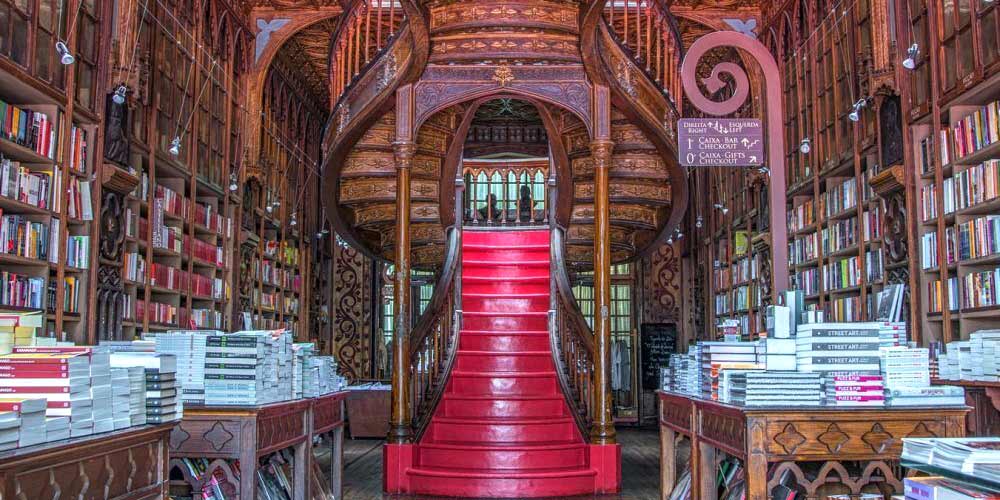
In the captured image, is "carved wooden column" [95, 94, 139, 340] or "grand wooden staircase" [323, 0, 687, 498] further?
"grand wooden staircase" [323, 0, 687, 498]

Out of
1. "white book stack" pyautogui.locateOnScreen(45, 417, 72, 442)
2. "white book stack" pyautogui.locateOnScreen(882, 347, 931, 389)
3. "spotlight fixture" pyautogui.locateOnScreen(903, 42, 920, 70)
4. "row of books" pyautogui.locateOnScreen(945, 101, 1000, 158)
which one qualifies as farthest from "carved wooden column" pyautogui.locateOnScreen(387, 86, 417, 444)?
"white book stack" pyautogui.locateOnScreen(45, 417, 72, 442)

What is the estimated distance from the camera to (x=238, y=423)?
3.74 meters

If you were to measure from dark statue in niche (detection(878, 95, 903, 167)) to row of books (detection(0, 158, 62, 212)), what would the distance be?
18.4 feet

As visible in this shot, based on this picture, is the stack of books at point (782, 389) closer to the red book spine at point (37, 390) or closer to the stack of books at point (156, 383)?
the stack of books at point (156, 383)

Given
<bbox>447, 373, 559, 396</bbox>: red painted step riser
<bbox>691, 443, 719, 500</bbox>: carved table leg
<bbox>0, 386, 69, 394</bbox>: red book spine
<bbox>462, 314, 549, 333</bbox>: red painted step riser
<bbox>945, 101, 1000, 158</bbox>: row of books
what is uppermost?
<bbox>945, 101, 1000, 158</bbox>: row of books

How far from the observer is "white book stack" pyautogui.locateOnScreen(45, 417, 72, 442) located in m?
2.33

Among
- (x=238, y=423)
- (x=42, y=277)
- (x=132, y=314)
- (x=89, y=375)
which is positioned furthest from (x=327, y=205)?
(x=89, y=375)

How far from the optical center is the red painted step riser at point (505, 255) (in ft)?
31.0

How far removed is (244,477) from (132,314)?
4055 millimetres

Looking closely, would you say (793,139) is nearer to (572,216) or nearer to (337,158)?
(572,216)

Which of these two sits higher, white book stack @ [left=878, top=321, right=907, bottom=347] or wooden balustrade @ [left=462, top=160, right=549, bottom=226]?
wooden balustrade @ [left=462, top=160, right=549, bottom=226]

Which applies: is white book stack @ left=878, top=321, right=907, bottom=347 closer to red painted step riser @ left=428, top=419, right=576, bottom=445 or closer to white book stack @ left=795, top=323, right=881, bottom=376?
white book stack @ left=795, top=323, right=881, bottom=376

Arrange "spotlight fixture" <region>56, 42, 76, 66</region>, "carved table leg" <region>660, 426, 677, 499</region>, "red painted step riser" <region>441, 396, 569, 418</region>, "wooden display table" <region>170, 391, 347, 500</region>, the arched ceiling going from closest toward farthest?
"wooden display table" <region>170, 391, 347, 500</region> < "carved table leg" <region>660, 426, 677, 499</region> < "spotlight fixture" <region>56, 42, 76, 66</region> < "red painted step riser" <region>441, 396, 569, 418</region> < the arched ceiling

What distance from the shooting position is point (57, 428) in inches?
93.4
